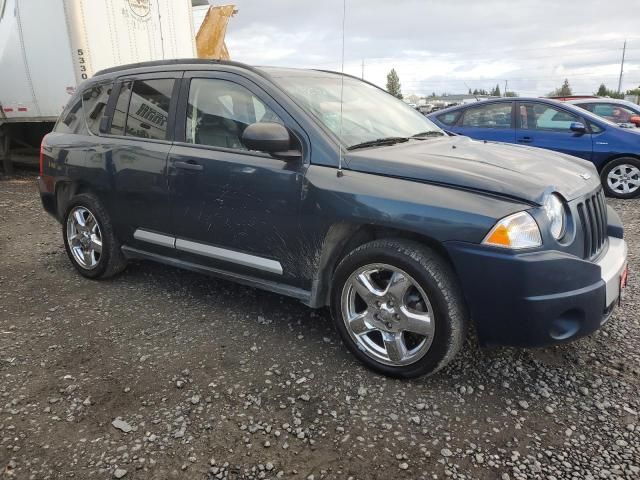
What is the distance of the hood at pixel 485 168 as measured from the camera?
8.36 feet

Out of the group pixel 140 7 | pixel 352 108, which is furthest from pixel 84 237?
pixel 140 7

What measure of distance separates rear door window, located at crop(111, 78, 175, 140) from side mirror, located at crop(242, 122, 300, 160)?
3.44ft

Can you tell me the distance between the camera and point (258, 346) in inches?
128

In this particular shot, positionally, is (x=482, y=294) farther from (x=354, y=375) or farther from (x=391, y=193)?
(x=354, y=375)

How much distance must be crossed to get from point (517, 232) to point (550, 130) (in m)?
6.16

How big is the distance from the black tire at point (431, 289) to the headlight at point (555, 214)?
0.53 meters

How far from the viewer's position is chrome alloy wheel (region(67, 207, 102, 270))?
14.1 ft

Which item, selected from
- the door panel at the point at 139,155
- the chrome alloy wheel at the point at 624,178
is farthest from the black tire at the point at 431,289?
the chrome alloy wheel at the point at 624,178

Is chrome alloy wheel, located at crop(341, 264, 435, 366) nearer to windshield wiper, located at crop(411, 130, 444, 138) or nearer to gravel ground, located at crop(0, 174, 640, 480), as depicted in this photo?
gravel ground, located at crop(0, 174, 640, 480)

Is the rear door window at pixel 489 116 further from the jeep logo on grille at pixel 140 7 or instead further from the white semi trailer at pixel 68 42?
the jeep logo on grille at pixel 140 7

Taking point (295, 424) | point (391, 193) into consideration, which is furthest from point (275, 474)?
point (391, 193)

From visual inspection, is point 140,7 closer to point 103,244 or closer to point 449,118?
point 449,118

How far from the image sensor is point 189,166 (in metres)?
3.45

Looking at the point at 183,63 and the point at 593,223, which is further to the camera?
the point at 183,63
